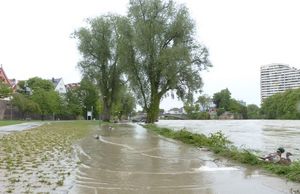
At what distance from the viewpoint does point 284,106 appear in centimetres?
11056

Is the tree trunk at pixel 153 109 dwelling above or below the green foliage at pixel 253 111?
below

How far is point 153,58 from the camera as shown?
4494 cm

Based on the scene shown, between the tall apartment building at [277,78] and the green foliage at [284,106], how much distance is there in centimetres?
3224

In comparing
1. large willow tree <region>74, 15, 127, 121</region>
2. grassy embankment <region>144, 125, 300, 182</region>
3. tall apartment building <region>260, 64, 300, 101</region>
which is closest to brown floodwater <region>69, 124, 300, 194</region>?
grassy embankment <region>144, 125, 300, 182</region>

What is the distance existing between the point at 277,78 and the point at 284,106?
5168cm

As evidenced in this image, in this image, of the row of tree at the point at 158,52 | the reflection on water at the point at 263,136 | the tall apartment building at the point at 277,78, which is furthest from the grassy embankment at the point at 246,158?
the tall apartment building at the point at 277,78

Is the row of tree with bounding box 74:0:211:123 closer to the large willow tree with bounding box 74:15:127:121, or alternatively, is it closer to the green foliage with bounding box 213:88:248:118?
the large willow tree with bounding box 74:15:127:121

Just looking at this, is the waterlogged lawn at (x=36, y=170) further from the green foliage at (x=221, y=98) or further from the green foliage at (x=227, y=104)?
the green foliage at (x=221, y=98)

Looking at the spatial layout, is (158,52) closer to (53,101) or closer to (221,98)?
(53,101)

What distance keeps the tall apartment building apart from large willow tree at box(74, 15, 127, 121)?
102059 mm

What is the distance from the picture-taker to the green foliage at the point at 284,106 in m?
104

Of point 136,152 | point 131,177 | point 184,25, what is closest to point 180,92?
point 184,25

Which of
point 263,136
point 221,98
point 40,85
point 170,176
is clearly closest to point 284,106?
point 221,98

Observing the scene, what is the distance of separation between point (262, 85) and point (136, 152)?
16259 centimetres
